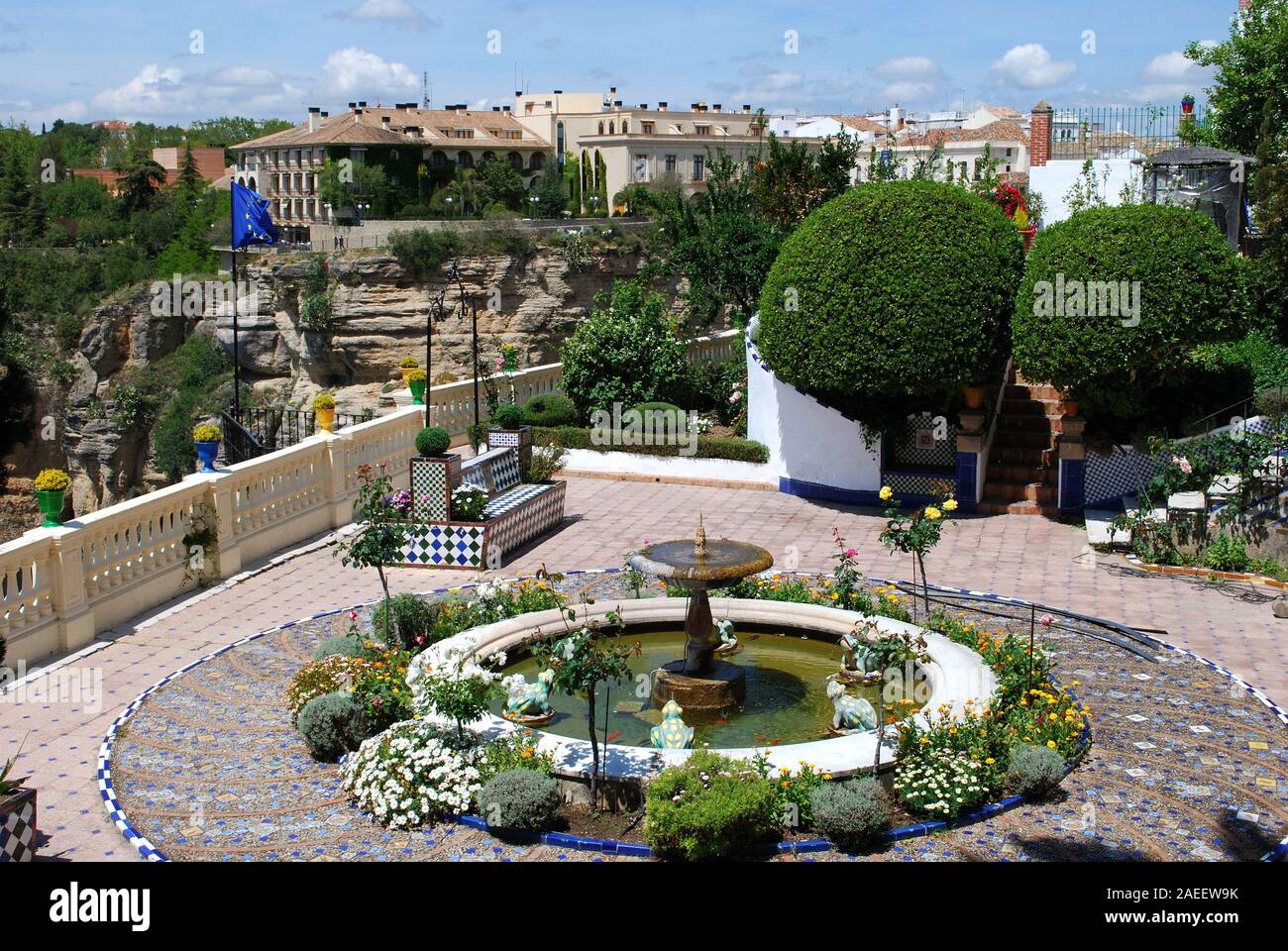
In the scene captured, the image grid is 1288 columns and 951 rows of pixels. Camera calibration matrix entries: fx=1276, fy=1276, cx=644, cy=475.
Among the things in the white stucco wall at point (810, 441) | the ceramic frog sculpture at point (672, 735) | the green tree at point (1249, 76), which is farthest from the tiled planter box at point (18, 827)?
the green tree at point (1249, 76)

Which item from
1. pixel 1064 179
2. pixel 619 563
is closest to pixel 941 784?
pixel 619 563

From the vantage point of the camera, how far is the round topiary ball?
16672 mm

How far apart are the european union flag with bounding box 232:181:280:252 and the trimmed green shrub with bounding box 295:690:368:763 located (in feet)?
46.0

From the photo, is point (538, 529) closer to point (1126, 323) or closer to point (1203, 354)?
point (1126, 323)

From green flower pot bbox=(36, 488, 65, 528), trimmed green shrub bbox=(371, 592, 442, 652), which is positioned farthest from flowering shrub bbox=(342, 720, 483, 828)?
green flower pot bbox=(36, 488, 65, 528)

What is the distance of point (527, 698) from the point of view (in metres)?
10.1

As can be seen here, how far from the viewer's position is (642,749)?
8922 mm

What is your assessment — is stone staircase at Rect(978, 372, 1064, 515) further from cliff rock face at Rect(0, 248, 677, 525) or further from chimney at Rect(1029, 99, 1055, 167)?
cliff rock face at Rect(0, 248, 677, 525)

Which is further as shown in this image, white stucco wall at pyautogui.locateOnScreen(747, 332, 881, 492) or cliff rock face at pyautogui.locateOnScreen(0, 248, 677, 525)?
cliff rock face at pyautogui.locateOnScreen(0, 248, 677, 525)

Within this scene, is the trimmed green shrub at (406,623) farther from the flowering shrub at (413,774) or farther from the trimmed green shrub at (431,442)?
the trimmed green shrub at (431,442)

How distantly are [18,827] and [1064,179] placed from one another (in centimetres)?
2884

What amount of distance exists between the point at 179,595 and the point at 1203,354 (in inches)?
590

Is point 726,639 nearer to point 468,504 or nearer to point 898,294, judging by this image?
point 468,504
